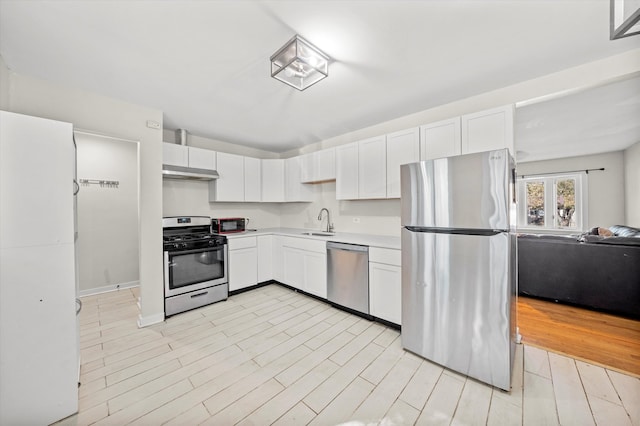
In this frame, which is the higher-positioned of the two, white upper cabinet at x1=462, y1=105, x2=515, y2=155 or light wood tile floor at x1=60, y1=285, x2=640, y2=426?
white upper cabinet at x1=462, y1=105, x2=515, y2=155

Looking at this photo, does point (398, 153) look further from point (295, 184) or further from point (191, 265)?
point (191, 265)

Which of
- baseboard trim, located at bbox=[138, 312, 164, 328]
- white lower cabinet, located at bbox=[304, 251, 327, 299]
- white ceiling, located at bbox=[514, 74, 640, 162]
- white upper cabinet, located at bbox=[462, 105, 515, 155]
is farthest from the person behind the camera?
white lower cabinet, located at bbox=[304, 251, 327, 299]

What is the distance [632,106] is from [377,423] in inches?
172

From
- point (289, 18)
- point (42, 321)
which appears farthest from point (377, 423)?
point (289, 18)

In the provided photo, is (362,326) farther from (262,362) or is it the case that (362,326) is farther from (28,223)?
(28,223)

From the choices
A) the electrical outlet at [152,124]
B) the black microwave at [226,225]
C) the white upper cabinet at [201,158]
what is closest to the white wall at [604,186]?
the black microwave at [226,225]

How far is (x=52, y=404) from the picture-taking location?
4.90 ft

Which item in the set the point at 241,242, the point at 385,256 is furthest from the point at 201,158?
the point at 385,256

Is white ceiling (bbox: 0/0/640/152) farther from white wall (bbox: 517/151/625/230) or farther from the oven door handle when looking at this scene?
white wall (bbox: 517/151/625/230)

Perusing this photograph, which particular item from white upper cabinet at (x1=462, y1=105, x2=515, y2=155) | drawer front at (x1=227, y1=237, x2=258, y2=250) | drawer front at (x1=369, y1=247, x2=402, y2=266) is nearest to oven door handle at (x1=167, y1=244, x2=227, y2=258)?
drawer front at (x1=227, y1=237, x2=258, y2=250)

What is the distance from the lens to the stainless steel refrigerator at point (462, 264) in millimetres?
1733

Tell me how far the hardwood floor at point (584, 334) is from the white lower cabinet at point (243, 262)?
11.2ft

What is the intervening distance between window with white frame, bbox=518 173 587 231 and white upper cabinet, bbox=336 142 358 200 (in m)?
5.67

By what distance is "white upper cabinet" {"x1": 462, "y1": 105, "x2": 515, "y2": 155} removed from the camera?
7.22 ft
